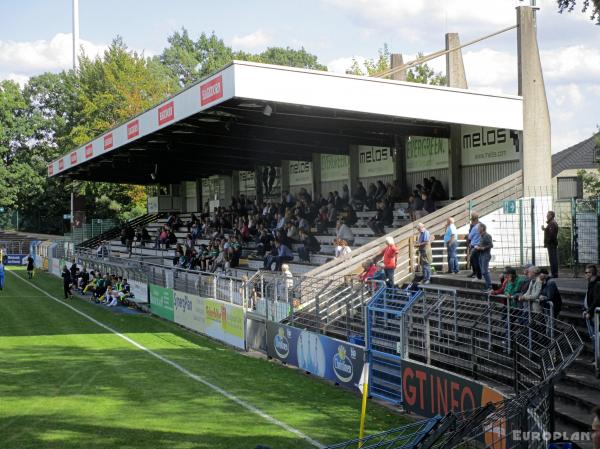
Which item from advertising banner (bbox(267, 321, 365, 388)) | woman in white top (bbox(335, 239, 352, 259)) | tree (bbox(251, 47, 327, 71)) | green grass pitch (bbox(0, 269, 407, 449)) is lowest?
green grass pitch (bbox(0, 269, 407, 449))

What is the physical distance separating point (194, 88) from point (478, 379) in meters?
14.4

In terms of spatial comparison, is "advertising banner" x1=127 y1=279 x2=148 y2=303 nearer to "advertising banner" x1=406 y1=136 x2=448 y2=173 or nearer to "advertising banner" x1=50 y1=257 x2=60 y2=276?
"advertising banner" x1=406 y1=136 x2=448 y2=173

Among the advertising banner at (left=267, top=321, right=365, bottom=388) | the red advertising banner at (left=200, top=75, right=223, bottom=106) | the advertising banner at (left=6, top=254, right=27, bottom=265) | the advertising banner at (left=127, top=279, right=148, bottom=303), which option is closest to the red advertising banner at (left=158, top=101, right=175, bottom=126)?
the red advertising banner at (left=200, top=75, right=223, bottom=106)

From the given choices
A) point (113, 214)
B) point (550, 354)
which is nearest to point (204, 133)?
point (550, 354)

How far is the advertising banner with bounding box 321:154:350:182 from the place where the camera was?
1314 inches

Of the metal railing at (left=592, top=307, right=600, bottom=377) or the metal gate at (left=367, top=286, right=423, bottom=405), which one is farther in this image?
the metal gate at (left=367, top=286, right=423, bottom=405)

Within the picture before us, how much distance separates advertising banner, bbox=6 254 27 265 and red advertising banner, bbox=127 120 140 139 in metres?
34.8

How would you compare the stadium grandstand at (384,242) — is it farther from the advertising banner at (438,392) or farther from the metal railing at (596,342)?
the metal railing at (596,342)

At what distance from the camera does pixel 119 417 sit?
12.8 meters

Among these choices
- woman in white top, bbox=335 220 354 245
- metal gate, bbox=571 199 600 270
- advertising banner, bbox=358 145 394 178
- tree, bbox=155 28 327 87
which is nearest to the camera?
metal gate, bbox=571 199 600 270

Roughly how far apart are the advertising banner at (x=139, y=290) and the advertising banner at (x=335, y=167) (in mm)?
9721

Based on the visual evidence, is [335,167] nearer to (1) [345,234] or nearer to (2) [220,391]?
(1) [345,234]

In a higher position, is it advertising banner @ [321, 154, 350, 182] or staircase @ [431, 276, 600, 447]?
advertising banner @ [321, 154, 350, 182]

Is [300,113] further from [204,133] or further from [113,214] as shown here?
[113,214]
